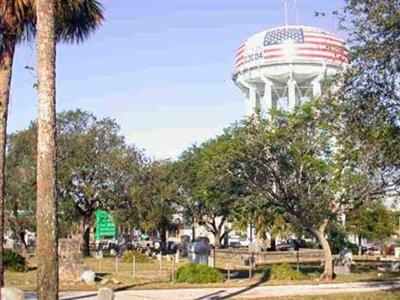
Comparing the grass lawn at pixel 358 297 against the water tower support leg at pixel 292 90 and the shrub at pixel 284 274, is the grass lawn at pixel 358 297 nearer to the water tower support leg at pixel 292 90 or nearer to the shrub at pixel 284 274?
the shrub at pixel 284 274

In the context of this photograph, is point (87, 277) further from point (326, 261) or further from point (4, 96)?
point (4, 96)

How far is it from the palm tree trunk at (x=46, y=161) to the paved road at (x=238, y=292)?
899 cm

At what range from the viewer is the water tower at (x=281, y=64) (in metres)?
81.1

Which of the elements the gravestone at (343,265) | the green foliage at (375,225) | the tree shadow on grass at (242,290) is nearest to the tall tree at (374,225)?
the green foliage at (375,225)

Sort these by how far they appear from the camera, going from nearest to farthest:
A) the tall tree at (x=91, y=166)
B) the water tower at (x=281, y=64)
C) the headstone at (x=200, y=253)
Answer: the headstone at (x=200, y=253)
the tall tree at (x=91, y=166)
the water tower at (x=281, y=64)

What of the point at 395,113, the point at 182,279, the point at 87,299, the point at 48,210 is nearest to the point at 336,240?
the point at 182,279

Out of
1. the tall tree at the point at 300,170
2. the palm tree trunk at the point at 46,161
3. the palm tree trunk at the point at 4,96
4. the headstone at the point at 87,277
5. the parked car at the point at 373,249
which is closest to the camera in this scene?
the palm tree trunk at the point at 46,161

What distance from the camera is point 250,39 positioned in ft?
286

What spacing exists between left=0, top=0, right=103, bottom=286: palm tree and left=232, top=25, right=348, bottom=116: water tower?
6009 centimetres

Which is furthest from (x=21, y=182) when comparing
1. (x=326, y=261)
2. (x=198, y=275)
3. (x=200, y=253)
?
(x=198, y=275)

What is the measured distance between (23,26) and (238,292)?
1066 centimetres

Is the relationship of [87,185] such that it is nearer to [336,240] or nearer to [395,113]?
[336,240]

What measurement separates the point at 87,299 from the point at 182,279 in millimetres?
7237

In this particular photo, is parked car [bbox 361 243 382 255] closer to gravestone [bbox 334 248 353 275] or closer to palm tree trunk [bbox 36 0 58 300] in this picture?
gravestone [bbox 334 248 353 275]
